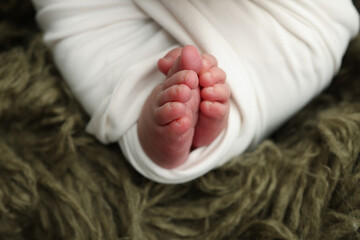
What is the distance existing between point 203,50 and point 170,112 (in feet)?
0.59

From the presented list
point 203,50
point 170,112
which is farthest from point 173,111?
point 203,50

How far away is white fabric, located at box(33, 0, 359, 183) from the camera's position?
0.66 m

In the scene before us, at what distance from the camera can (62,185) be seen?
2.30ft

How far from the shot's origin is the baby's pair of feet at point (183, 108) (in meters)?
0.54

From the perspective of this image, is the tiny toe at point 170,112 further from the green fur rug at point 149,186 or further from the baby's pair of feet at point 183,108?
the green fur rug at point 149,186

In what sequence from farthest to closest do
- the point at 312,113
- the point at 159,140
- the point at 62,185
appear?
the point at 312,113
the point at 62,185
the point at 159,140

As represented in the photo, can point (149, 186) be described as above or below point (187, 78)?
below

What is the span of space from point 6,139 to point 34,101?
83 millimetres

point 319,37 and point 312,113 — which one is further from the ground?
point 319,37

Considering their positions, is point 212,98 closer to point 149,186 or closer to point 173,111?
point 173,111

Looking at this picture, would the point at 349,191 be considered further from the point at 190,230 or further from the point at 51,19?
the point at 51,19

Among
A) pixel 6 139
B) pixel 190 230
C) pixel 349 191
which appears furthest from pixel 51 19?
pixel 349 191

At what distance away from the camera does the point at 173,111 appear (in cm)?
53

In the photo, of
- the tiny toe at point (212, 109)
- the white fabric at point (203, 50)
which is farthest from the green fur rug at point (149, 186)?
the tiny toe at point (212, 109)
